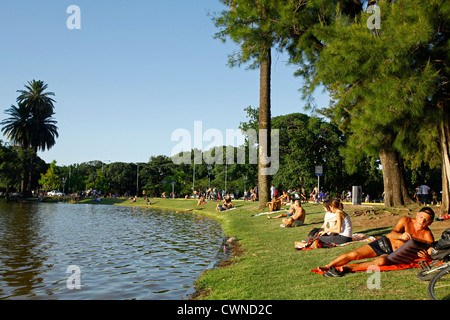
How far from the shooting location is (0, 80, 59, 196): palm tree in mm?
74312

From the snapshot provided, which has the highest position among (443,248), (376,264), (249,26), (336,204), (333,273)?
(249,26)

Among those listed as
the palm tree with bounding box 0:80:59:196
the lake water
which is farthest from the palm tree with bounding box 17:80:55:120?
the lake water

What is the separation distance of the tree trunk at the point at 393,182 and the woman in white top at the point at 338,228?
6.61 meters

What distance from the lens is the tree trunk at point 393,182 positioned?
15.8 metres

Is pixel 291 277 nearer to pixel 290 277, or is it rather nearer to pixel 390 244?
pixel 290 277

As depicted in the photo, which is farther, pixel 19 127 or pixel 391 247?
pixel 19 127

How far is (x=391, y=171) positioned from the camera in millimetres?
15844

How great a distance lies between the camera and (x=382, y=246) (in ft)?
23.4

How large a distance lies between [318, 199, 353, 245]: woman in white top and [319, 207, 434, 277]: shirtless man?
254 cm

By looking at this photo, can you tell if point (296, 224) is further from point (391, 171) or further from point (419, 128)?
point (419, 128)

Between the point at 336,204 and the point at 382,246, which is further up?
the point at 336,204

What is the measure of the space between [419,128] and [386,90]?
366 centimetres

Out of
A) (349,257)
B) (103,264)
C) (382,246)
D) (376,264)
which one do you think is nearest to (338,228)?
(382,246)

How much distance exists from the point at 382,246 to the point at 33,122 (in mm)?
79826
